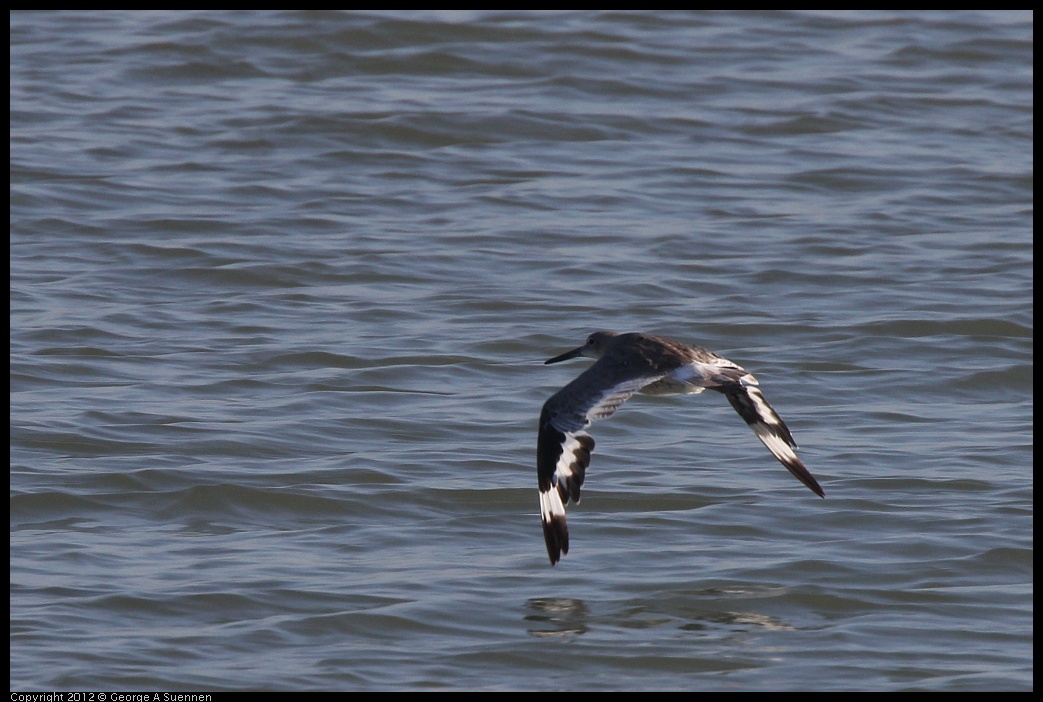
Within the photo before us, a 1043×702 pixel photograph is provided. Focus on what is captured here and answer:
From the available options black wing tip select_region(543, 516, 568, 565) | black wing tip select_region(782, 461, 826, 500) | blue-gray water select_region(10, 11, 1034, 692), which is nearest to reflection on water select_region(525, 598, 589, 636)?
blue-gray water select_region(10, 11, 1034, 692)

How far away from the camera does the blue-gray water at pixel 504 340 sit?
594 centimetres

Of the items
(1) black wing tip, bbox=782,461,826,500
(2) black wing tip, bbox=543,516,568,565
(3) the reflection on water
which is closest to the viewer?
(3) the reflection on water

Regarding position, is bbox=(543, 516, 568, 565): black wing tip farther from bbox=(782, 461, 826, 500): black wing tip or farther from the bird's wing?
bbox=(782, 461, 826, 500): black wing tip

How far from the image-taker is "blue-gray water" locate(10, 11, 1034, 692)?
5941 mm

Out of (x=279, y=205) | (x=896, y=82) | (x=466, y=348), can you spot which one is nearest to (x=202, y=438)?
(x=466, y=348)

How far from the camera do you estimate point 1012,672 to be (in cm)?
559

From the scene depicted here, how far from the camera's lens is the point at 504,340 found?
9430 mm

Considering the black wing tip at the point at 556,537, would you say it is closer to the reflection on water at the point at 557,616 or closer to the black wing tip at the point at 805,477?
the reflection on water at the point at 557,616

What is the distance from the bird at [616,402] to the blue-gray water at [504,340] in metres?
0.27

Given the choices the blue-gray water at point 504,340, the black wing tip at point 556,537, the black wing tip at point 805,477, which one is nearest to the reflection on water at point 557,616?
the blue-gray water at point 504,340

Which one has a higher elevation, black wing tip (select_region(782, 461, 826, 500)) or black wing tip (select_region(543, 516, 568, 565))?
black wing tip (select_region(543, 516, 568, 565))

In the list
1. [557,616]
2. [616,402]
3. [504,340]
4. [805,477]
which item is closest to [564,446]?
[616,402]

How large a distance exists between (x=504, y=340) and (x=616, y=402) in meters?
3.10

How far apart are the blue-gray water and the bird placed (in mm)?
272
